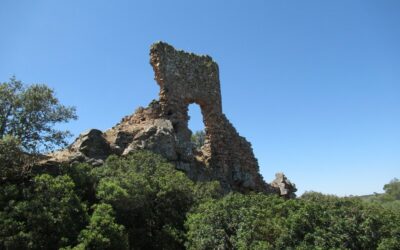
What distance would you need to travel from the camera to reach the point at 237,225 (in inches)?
377

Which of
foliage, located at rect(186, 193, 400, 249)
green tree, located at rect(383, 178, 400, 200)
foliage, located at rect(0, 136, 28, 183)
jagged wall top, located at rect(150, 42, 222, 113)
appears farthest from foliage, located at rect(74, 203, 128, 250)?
green tree, located at rect(383, 178, 400, 200)

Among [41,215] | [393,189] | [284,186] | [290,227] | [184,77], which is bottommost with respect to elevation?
[290,227]

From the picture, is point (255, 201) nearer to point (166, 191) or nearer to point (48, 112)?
point (166, 191)

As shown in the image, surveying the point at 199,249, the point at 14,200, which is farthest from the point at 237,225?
the point at 14,200

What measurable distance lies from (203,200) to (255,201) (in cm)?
178

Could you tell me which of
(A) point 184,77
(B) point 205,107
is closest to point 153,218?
(A) point 184,77

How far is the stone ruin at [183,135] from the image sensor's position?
1460 cm

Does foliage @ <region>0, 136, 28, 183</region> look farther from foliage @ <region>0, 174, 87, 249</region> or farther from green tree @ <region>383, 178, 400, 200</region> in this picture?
green tree @ <region>383, 178, 400, 200</region>

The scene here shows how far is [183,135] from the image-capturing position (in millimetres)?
17266

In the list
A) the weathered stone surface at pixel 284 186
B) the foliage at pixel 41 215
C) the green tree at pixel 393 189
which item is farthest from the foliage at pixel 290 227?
the green tree at pixel 393 189

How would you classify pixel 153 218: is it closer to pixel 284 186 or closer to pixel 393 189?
pixel 284 186

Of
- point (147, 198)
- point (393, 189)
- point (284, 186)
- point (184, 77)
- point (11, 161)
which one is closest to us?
point (11, 161)

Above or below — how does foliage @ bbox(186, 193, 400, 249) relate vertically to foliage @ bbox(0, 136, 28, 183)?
below

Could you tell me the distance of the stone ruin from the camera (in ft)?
47.9
